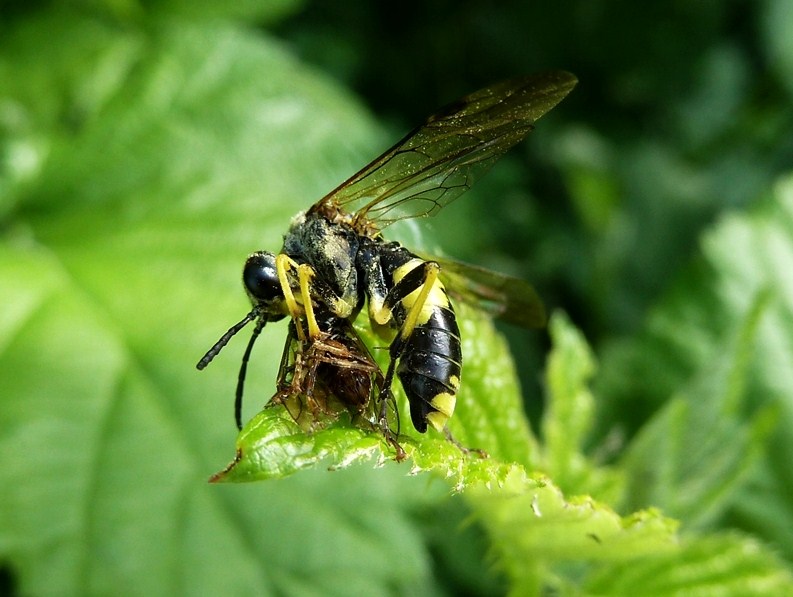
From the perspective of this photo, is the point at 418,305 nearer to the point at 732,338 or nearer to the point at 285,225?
the point at 732,338

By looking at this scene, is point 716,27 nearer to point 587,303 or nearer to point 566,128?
point 566,128

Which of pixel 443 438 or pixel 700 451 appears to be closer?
pixel 443 438

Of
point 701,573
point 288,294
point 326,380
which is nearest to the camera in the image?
point 326,380

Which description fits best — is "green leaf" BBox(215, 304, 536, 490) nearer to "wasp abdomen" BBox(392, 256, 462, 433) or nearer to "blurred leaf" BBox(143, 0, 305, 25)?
"wasp abdomen" BBox(392, 256, 462, 433)

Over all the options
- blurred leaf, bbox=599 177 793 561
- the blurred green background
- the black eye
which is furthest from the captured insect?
blurred leaf, bbox=599 177 793 561

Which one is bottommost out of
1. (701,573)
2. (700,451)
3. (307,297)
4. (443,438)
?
(701,573)

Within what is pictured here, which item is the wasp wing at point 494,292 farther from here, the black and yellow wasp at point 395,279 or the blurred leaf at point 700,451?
the blurred leaf at point 700,451

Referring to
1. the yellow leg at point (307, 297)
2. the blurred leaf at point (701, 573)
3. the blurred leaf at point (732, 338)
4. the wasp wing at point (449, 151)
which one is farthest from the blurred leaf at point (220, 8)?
the blurred leaf at point (701, 573)

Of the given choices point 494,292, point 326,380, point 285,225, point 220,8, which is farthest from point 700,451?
point 220,8
